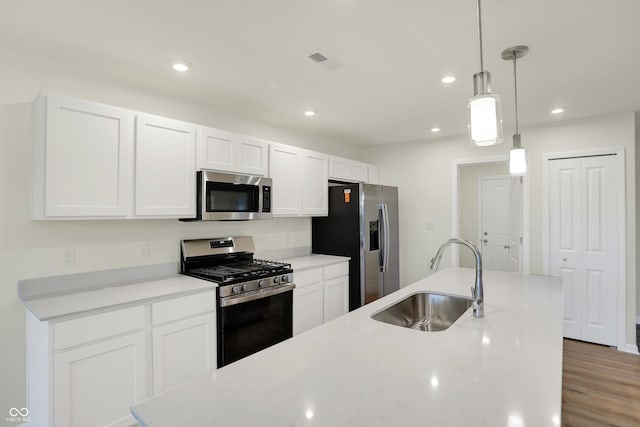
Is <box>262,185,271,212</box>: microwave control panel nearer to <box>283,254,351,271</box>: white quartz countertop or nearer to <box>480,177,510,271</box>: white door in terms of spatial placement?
<box>283,254,351,271</box>: white quartz countertop

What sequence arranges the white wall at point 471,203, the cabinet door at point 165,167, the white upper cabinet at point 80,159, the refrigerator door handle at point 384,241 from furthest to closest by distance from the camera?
the white wall at point 471,203 → the refrigerator door handle at point 384,241 → the cabinet door at point 165,167 → the white upper cabinet at point 80,159

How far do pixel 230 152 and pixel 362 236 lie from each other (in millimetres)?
1767

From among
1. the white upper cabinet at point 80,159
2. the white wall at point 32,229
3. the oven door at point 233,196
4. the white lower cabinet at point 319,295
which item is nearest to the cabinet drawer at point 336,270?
the white lower cabinet at point 319,295

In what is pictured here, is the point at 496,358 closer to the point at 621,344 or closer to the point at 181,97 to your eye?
the point at 181,97

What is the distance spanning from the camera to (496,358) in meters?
1.25

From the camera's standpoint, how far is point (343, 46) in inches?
80.3

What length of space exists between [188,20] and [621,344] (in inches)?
187

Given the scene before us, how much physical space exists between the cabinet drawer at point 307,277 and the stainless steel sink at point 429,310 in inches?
51.4

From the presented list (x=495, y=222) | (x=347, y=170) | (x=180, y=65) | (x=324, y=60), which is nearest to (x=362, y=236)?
(x=347, y=170)

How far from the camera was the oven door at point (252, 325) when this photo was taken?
99.2 inches

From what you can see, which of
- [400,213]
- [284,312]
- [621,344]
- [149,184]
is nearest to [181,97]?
[149,184]

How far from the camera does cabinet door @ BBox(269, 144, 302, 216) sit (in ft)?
11.2

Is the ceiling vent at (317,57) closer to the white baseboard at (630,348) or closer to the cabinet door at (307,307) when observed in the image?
the cabinet door at (307,307)

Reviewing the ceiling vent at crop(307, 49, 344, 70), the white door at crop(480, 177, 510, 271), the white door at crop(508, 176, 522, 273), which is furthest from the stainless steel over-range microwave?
the white door at crop(480, 177, 510, 271)
